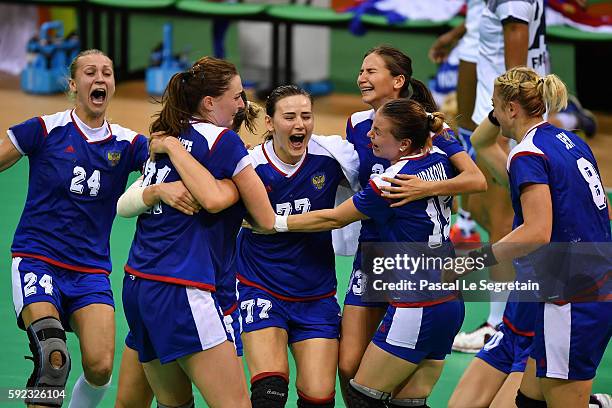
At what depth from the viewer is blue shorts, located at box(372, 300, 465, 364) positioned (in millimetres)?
4977

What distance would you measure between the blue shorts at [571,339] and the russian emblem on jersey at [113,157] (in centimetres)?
209

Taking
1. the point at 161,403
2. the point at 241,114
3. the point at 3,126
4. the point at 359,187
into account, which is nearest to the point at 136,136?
the point at 241,114

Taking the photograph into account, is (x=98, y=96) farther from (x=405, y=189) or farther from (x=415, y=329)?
(x=415, y=329)

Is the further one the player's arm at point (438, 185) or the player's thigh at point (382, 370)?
the player's thigh at point (382, 370)

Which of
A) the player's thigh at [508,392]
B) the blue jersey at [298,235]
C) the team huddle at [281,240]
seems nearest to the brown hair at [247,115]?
Result: the team huddle at [281,240]

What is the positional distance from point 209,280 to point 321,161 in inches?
39.4

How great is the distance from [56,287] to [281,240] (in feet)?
3.44

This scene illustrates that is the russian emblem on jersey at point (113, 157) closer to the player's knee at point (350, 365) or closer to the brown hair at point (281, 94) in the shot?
the brown hair at point (281, 94)

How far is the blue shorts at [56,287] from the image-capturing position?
5.29 meters

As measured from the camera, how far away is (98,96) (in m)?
5.54

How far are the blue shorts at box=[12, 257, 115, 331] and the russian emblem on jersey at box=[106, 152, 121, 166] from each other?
1.74 ft

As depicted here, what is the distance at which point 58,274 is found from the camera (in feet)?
17.8

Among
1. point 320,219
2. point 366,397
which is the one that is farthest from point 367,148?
point 366,397

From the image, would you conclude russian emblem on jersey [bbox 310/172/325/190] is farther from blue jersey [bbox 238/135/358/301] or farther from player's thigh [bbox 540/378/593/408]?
player's thigh [bbox 540/378/593/408]
